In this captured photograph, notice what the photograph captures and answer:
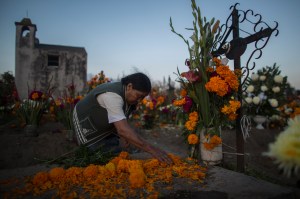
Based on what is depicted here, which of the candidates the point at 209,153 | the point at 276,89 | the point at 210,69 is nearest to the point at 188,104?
the point at 210,69

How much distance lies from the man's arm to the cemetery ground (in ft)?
1.22

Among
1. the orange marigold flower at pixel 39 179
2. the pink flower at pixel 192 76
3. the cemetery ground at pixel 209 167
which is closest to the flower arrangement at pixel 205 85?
the pink flower at pixel 192 76

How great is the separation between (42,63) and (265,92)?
58.0 feet

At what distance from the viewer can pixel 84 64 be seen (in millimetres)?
18797

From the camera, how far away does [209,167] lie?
2039 millimetres

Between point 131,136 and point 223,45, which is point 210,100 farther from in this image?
point 131,136

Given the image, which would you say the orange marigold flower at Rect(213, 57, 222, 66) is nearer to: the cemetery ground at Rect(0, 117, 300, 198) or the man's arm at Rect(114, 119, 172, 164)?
the cemetery ground at Rect(0, 117, 300, 198)

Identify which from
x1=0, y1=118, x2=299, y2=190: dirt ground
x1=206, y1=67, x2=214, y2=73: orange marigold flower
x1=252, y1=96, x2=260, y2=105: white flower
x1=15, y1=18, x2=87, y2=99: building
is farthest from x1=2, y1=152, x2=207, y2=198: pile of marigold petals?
x1=15, y1=18, x2=87, y2=99: building

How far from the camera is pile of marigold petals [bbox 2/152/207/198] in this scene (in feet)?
4.78

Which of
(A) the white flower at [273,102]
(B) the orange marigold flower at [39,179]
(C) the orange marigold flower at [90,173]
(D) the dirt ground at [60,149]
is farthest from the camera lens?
(A) the white flower at [273,102]

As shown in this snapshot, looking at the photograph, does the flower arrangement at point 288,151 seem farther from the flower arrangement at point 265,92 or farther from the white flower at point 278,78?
the white flower at point 278,78

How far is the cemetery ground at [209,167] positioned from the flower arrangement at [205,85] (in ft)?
1.06

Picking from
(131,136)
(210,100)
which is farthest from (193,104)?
(131,136)

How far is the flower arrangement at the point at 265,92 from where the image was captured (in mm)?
5484
